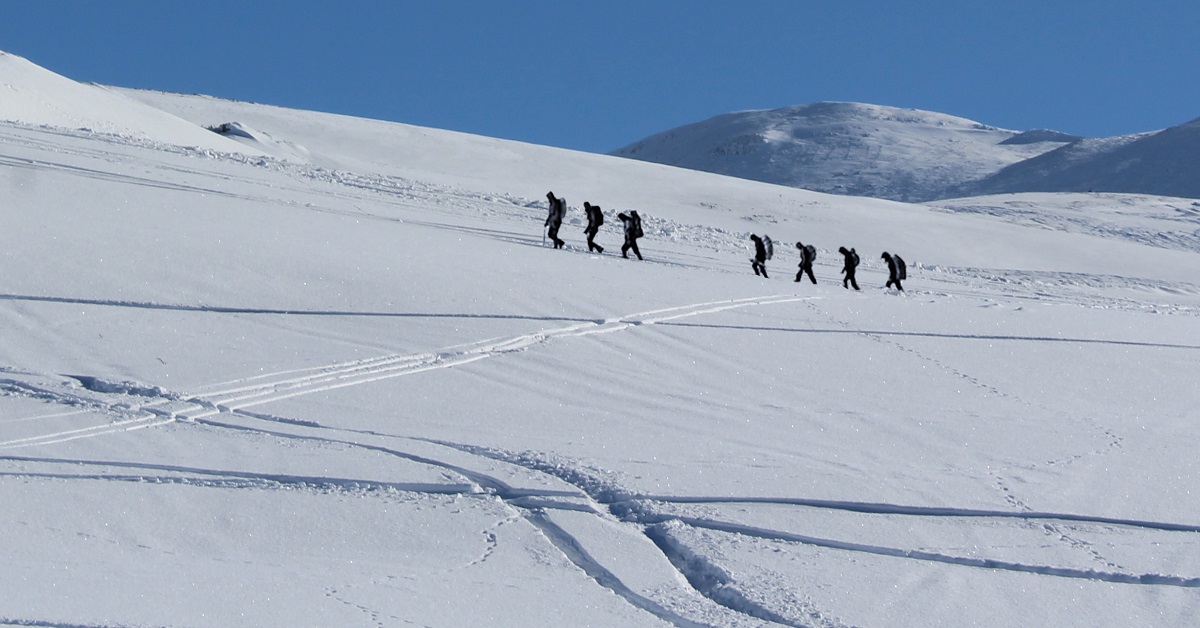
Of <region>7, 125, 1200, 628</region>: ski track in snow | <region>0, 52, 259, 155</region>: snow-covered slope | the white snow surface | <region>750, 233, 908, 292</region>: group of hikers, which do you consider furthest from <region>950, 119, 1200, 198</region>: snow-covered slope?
<region>7, 125, 1200, 628</region>: ski track in snow

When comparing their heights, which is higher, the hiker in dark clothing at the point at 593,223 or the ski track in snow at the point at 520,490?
the hiker in dark clothing at the point at 593,223

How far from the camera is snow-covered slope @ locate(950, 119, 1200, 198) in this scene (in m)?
96.7

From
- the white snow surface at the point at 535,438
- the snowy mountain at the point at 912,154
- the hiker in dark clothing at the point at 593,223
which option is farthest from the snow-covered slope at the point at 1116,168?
the white snow surface at the point at 535,438

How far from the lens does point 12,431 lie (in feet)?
23.8

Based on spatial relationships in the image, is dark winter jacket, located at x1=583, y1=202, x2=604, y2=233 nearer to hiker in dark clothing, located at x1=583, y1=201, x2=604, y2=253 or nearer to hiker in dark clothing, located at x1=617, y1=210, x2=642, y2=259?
hiker in dark clothing, located at x1=583, y1=201, x2=604, y2=253

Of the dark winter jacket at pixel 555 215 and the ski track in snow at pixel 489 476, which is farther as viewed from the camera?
the dark winter jacket at pixel 555 215

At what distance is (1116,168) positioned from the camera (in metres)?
101

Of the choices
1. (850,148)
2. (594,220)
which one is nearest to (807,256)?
(594,220)

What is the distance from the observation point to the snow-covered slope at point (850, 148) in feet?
375

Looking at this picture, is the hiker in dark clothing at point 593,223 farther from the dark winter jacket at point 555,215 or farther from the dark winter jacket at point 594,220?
the dark winter jacket at point 555,215

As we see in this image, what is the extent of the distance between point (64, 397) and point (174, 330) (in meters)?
2.08

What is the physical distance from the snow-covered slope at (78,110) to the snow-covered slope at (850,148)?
2868 inches

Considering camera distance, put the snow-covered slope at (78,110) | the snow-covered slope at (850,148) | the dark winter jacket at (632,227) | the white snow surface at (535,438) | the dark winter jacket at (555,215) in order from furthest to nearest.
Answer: the snow-covered slope at (850,148) → the snow-covered slope at (78,110) → the dark winter jacket at (632,227) → the dark winter jacket at (555,215) → the white snow surface at (535,438)

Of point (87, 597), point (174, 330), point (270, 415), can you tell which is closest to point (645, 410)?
point (270, 415)
